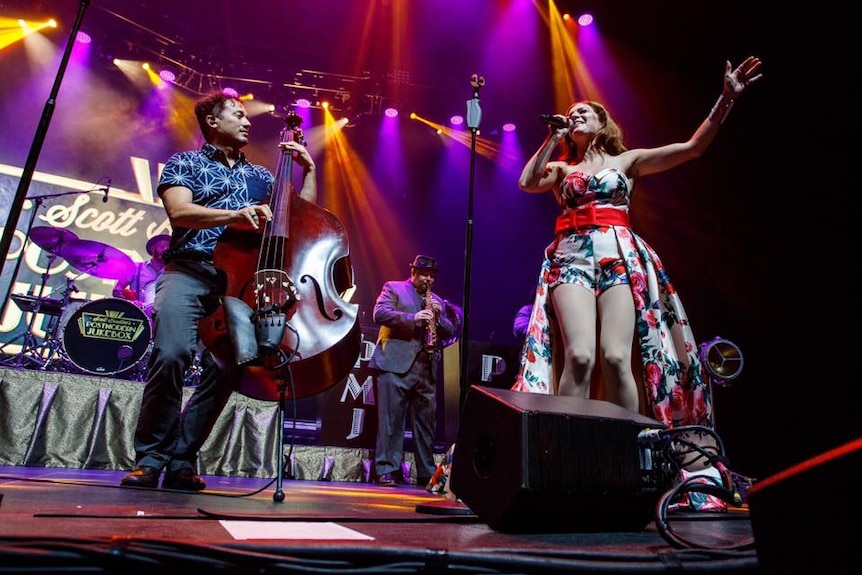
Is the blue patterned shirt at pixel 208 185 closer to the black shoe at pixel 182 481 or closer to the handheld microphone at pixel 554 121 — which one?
the black shoe at pixel 182 481

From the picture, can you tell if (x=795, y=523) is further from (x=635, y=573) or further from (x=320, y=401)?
(x=320, y=401)

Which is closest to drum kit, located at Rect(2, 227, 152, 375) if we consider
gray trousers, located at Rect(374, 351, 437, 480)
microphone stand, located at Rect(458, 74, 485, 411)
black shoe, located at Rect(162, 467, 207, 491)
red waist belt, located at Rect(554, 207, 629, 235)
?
gray trousers, located at Rect(374, 351, 437, 480)

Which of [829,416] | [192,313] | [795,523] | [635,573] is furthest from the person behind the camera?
[829,416]

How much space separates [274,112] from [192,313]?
799 centimetres

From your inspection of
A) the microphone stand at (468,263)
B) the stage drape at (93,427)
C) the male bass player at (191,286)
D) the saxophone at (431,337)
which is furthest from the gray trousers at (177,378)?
the saxophone at (431,337)

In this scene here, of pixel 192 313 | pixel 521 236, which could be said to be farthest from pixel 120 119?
pixel 192 313

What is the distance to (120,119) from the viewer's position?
895cm

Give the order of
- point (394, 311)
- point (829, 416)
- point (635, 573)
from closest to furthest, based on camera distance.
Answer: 1. point (635, 573)
2. point (829, 416)
3. point (394, 311)

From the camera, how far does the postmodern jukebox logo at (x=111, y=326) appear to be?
609 centimetres

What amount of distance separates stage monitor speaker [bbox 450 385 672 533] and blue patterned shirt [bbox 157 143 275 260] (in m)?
1.90

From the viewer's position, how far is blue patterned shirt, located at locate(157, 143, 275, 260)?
2820 millimetres

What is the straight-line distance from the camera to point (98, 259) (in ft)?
22.8

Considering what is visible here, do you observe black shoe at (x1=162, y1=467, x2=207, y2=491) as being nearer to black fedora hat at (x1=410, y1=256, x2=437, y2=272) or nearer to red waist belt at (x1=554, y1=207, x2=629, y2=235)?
red waist belt at (x1=554, y1=207, x2=629, y2=235)

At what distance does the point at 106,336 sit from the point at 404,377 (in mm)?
3356
